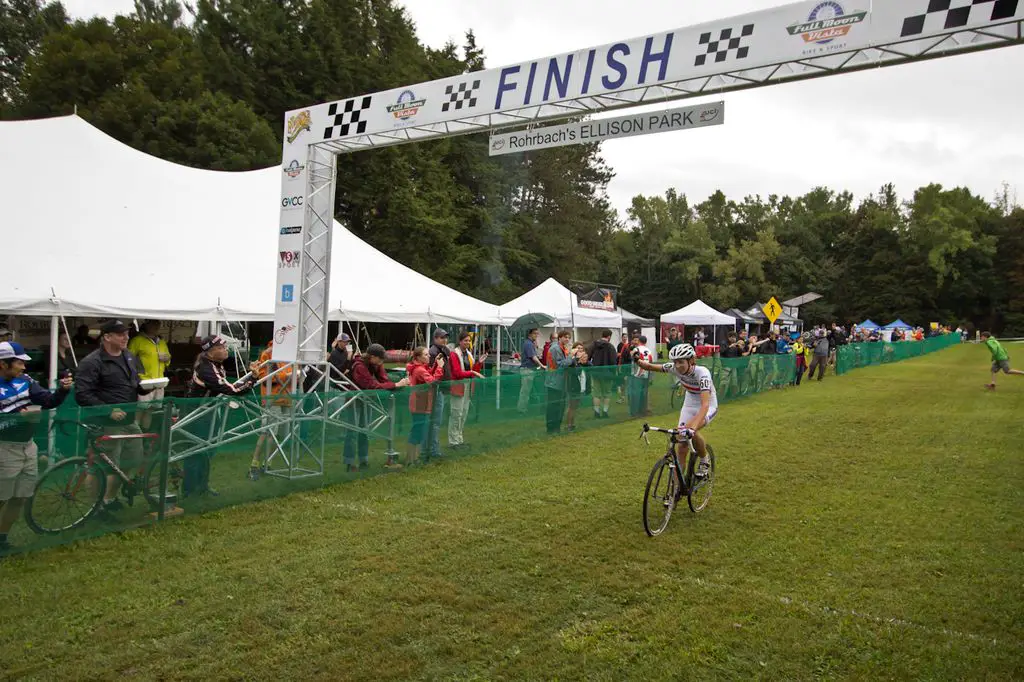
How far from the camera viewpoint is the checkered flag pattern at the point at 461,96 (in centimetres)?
879

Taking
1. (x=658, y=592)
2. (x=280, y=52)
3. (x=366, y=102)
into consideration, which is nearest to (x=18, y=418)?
(x=658, y=592)

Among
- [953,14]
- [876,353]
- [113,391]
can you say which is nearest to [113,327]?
[113,391]

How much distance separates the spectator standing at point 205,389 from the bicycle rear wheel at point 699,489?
4.93 meters

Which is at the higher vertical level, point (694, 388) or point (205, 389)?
point (694, 388)

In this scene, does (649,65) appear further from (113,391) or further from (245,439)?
(113,391)

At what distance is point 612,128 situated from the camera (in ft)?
26.7

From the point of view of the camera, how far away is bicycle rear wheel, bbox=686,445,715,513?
23.3ft

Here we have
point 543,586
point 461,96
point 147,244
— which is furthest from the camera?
point 147,244

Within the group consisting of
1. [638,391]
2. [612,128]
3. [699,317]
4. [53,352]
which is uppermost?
[612,128]

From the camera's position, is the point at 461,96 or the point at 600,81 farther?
the point at 461,96

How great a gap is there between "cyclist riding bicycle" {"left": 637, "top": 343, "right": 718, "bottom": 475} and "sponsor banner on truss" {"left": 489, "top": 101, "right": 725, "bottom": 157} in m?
2.58

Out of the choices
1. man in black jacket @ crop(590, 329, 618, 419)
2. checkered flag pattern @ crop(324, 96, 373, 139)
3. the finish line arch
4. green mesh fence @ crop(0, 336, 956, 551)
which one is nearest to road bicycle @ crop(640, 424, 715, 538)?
green mesh fence @ crop(0, 336, 956, 551)

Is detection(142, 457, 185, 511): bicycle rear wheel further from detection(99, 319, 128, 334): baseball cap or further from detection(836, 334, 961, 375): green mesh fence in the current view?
detection(836, 334, 961, 375): green mesh fence

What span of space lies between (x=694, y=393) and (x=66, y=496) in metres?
5.91
